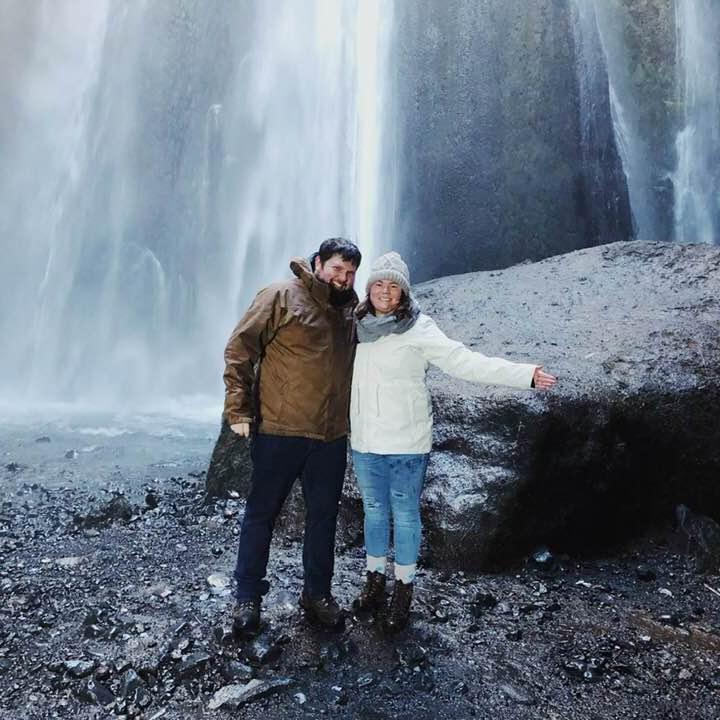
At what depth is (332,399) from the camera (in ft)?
10.9

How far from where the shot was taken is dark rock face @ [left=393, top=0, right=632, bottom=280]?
13930 mm

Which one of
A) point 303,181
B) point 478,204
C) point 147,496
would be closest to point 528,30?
point 478,204

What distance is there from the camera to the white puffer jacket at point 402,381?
3.34 metres

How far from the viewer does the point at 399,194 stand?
1455 cm

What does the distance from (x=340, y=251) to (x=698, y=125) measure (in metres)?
17.6

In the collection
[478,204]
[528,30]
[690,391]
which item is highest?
[528,30]

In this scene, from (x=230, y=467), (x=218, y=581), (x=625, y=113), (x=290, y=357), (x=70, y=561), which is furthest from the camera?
(x=625, y=113)

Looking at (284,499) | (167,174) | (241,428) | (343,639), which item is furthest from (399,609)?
(167,174)

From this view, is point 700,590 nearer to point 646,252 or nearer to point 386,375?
point 386,375

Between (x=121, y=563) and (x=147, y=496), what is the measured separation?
1.77 meters

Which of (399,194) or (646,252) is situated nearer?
(646,252)

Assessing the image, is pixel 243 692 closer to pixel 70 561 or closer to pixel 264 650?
pixel 264 650

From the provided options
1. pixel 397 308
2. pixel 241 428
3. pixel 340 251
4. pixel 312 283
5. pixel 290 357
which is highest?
pixel 340 251

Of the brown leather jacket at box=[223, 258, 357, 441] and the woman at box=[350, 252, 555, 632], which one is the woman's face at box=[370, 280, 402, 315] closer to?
the woman at box=[350, 252, 555, 632]
